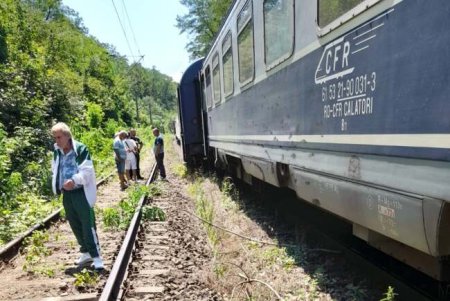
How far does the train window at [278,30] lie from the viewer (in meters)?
4.40

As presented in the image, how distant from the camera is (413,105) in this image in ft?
7.98

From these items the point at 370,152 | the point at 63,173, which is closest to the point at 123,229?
the point at 63,173

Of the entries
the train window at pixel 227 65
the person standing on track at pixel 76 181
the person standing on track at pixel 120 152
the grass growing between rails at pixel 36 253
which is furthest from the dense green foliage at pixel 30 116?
the train window at pixel 227 65

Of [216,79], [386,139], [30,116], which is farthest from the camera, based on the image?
[30,116]

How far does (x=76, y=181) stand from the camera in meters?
4.88

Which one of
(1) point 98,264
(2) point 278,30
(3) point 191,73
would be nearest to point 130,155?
(3) point 191,73

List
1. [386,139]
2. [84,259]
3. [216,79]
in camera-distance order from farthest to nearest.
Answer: [216,79] < [84,259] < [386,139]

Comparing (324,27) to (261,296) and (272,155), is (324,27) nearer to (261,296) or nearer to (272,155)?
(272,155)

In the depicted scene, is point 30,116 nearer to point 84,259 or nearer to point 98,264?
point 84,259

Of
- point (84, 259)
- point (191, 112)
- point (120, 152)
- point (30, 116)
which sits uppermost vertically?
point (30, 116)

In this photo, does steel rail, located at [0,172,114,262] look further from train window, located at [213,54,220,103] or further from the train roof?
the train roof

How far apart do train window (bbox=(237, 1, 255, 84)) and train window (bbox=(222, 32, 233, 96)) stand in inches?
33.8

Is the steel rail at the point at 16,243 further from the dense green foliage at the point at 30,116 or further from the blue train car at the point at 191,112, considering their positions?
the blue train car at the point at 191,112

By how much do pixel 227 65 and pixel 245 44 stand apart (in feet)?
5.88
